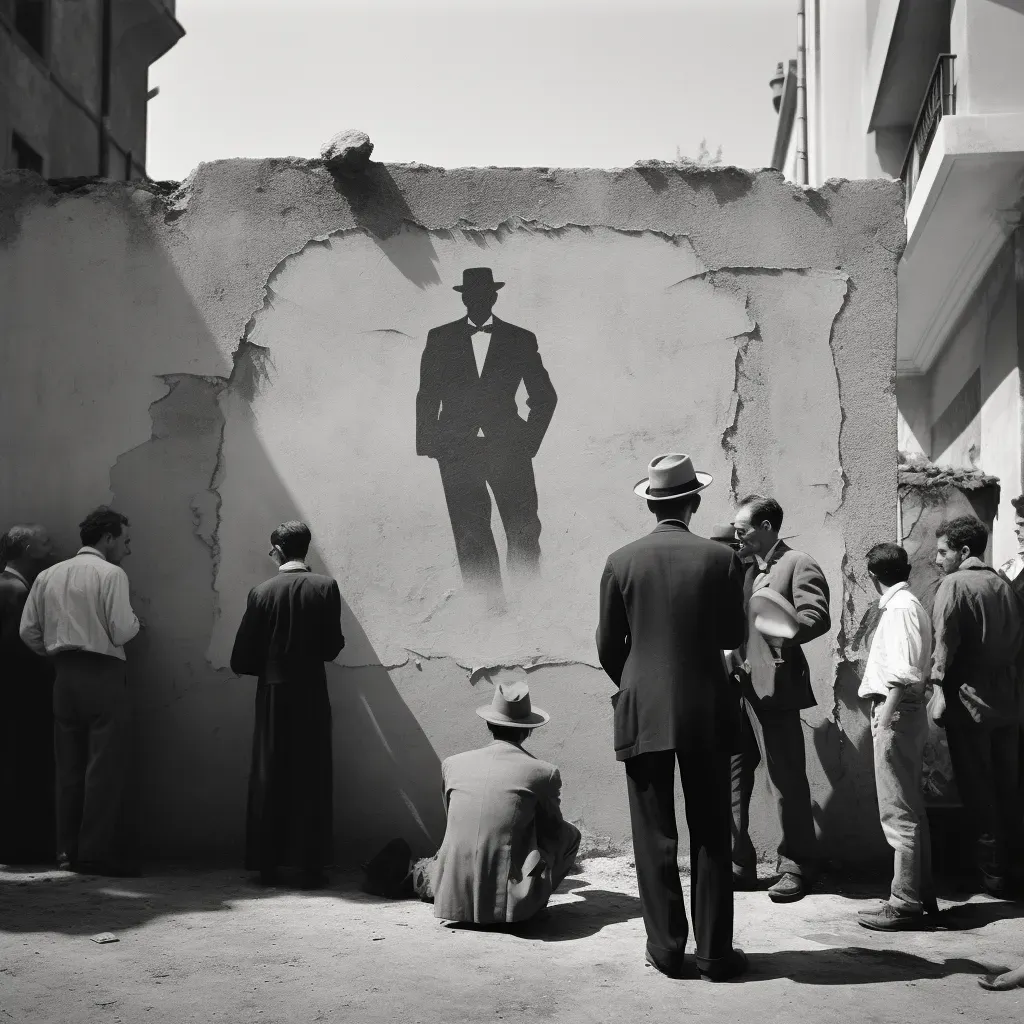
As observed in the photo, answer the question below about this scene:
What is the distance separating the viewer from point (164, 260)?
6.34 m

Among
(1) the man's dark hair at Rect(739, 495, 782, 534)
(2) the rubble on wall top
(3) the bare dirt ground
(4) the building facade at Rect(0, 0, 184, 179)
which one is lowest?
(3) the bare dirt ground

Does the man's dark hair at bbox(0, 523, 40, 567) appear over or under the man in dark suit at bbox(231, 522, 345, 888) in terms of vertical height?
over

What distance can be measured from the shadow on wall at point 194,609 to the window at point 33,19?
33.9 ft

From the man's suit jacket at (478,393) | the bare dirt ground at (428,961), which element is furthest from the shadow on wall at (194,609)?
the man's suit jacket at (478,393)

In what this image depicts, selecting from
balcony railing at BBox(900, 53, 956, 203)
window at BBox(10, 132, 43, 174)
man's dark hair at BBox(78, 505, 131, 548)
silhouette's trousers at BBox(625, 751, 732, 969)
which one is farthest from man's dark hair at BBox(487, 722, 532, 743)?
window at BBox(10, 132, 43, 174)

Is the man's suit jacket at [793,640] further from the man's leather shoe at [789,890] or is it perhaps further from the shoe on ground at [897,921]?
the shoe on ground at [897,921]

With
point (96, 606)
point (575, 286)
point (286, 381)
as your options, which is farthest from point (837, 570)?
point (96, 606)

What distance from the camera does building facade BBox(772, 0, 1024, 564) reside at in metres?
8.51

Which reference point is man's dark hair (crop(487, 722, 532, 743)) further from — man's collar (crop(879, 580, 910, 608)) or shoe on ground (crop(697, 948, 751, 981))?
man's collar (crop(879, 580, 910, 608))

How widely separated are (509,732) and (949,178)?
5.78 m

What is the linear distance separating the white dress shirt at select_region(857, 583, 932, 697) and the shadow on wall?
2342 millimetres

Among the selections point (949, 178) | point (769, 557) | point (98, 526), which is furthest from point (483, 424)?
point (949, 178)

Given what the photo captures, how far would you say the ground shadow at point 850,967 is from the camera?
4148 millimetres

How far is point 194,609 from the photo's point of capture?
625cm
